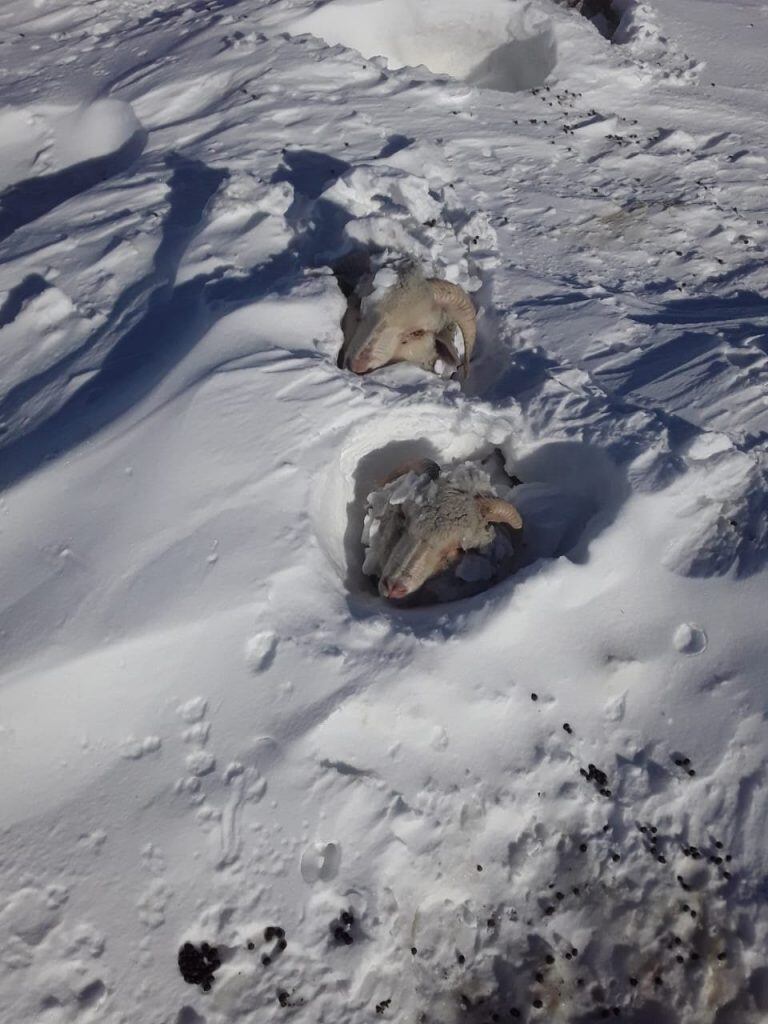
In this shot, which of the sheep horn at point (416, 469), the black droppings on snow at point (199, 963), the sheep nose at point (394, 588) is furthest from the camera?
the sheep horn at point (416, 469)

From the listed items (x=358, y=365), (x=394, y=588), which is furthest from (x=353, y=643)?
(x=358, y=365)

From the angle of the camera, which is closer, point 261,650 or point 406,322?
point 261,650

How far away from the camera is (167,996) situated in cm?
302

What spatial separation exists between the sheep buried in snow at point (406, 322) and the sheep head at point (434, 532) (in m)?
1.09

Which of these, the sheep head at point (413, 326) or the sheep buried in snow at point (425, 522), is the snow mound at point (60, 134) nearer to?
the sheep head at point (413, 326)

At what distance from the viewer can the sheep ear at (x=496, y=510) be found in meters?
4.10

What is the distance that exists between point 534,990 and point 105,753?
80.7 inches

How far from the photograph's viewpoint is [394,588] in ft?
13.0

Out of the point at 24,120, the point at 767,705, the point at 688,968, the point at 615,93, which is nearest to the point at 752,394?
the point at 767,705

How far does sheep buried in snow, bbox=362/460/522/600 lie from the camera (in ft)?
13.0

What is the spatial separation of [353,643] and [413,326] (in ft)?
7.26

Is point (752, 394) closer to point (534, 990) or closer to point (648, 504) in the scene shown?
point (648, 504)

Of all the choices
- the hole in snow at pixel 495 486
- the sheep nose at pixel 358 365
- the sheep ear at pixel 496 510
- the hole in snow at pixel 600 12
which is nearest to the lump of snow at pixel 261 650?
the hole in snow at pixel 495 486

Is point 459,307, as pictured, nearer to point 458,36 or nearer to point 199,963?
point 199,963
